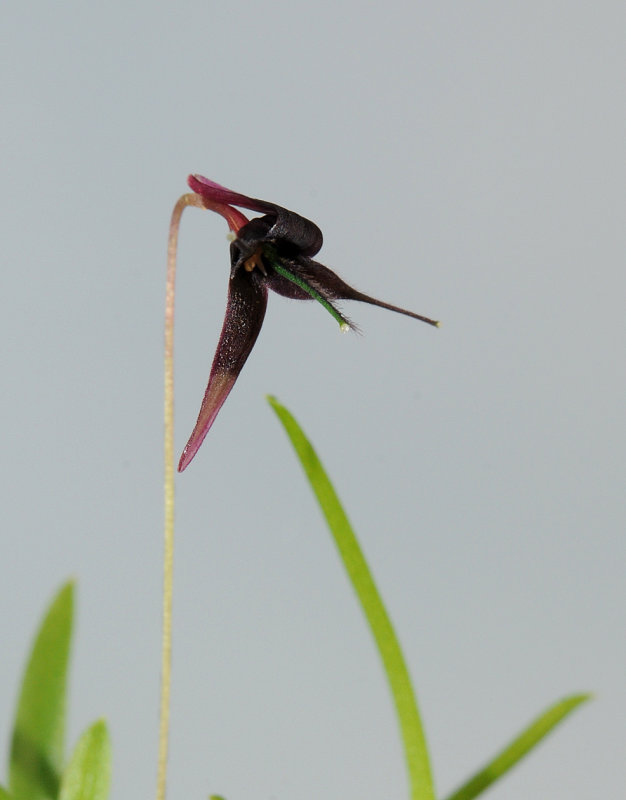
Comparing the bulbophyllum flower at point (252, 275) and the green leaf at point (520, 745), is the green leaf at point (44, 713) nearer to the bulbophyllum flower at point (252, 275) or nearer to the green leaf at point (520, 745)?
the bulbophyllum flower at point (252, 275)

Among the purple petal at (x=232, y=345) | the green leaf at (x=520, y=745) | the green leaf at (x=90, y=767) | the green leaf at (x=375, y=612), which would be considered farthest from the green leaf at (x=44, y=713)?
the green leaf at (x=520, y=745)

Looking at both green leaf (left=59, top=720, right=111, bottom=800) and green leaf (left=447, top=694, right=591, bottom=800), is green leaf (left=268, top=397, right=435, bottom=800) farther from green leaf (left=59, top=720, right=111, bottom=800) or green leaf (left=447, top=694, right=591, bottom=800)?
green leaf (left=59, top=720, right=111, bottom=800)

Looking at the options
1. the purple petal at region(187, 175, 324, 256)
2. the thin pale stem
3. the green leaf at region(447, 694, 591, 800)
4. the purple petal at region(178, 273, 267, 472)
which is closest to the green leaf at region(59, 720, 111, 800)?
the thin pale stem

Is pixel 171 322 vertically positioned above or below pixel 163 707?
above

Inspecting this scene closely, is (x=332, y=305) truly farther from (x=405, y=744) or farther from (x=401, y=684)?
(x=405, y=744)

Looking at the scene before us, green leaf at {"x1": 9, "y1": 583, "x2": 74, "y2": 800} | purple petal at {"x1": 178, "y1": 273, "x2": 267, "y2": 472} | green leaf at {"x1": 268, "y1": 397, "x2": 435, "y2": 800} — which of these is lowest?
green leaf at {"x1": 9, "y1": 583, "x2": 74, "y2": 800}

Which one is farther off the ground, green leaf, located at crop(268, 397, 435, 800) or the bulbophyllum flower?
the bulbophyllum flower

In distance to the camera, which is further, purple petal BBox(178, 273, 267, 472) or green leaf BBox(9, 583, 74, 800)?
green leaf BBox(9, 583, 74, 800)

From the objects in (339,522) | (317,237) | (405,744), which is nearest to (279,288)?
(317,237)
